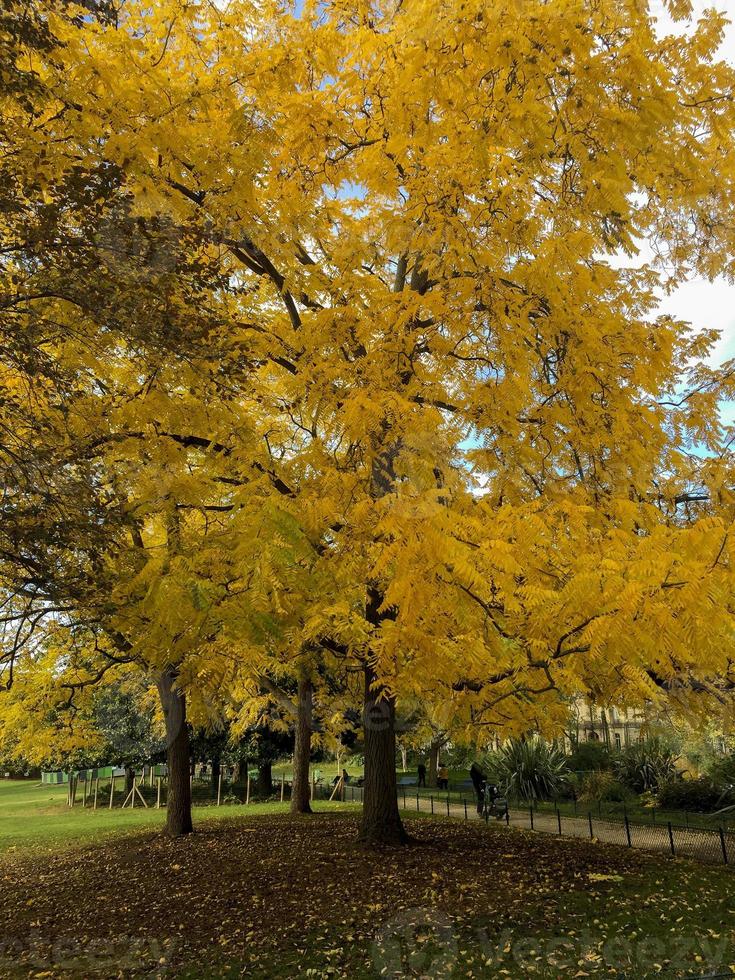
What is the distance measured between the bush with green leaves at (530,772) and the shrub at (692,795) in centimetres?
336

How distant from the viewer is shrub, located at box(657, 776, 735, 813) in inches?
687

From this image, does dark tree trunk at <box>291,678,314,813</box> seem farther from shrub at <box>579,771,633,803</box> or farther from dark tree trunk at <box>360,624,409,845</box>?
shrub at <box>579,771,633,803</box>

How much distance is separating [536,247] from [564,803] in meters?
18.1

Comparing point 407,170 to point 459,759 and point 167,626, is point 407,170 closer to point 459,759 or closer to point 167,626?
point 167,626

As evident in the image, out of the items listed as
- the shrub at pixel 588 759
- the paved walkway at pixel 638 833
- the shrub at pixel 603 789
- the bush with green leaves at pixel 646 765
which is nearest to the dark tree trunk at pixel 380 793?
the paved walkway at pixel 638 833

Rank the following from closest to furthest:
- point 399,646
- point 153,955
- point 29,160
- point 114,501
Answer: point 399,646, point 29,160, point 153,955, point 114,501

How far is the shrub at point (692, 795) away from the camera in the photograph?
17438 millimetres

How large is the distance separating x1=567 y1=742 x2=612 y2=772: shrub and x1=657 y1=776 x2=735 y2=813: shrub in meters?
5.86

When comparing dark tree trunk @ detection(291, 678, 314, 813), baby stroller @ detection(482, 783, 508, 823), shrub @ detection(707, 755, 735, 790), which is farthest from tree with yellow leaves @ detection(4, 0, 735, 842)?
shrub @ detection(707, 755, 735, 790)

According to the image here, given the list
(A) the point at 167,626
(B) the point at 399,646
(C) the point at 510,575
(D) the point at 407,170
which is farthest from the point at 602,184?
(A) the point at 167,626

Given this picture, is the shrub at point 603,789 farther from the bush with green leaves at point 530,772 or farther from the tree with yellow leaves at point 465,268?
the tree with yellow leaves at point 465,268

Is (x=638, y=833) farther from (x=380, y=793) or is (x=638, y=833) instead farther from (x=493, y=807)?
(x=380, y=793)

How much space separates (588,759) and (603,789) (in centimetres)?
565

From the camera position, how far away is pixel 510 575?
446 centimetres
